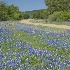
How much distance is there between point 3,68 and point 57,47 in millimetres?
3708

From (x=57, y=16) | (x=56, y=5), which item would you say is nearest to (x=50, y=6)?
(x=56, y=5)

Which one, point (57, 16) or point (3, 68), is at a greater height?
point (3, 68)

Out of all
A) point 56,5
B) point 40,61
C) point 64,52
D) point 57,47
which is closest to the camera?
point 40,61

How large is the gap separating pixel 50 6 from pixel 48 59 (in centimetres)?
6566

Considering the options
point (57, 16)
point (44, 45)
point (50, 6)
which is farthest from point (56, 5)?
point (44, 45)

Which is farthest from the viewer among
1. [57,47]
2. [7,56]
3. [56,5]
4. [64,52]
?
[56,5]

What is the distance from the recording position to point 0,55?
8961 mm

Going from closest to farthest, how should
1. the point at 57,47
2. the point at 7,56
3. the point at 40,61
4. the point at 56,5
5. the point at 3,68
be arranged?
the point at 3,68
the point at 40,61
the point at 7,56
the point at 57,47
the point at 56,5

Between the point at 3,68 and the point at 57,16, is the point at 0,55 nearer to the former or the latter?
the point at 3,68

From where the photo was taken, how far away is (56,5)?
72688 millimetres

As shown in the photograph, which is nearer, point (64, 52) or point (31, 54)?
point (31, 54)

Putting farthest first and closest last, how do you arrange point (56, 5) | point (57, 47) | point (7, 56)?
point (56, 5)
point (57, 47)
point (7, 56)

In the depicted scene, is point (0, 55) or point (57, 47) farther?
point (57, 47)

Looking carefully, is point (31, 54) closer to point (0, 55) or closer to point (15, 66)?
point (0, 55)
